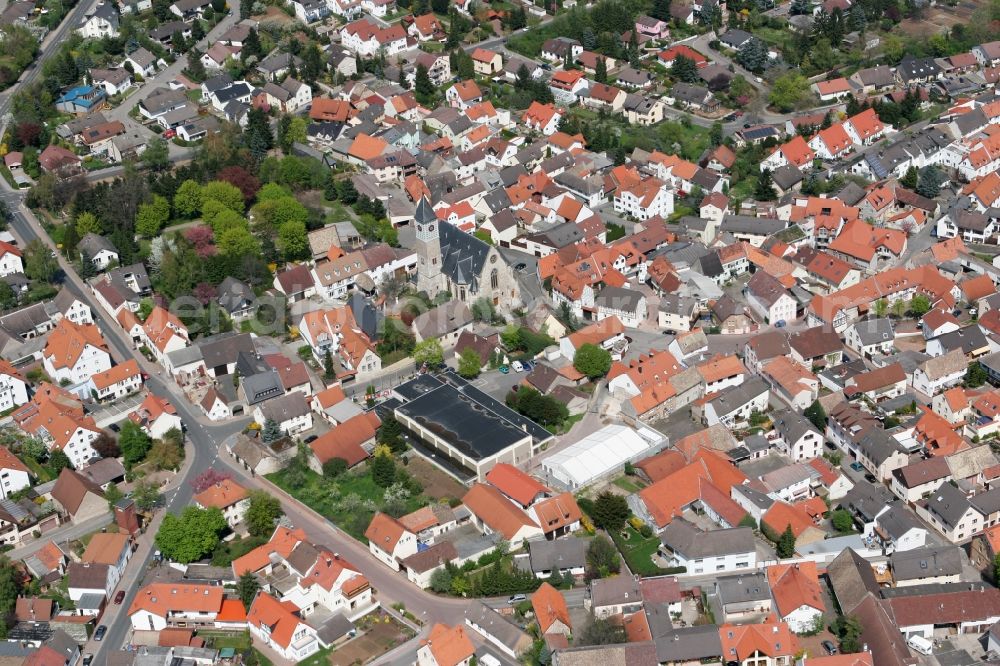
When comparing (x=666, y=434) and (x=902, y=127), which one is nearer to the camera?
(x=666, y=434)

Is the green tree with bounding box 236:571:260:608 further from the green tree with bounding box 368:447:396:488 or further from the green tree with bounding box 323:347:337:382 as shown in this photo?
the green tree with bounding box 323:347:337:382

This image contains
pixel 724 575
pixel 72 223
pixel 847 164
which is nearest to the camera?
pixel 724 575

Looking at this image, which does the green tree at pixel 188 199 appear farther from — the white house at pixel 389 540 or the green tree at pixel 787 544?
the green tree at pixel 787 544

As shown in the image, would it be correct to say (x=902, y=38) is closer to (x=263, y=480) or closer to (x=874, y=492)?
(x=874, y=492)

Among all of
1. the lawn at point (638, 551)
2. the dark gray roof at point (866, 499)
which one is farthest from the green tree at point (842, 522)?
the lawn at point (638, 551)

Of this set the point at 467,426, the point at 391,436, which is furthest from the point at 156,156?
the point at 467,426

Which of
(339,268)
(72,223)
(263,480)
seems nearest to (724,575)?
(263,480)

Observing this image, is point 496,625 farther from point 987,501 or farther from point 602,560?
point 987,501
